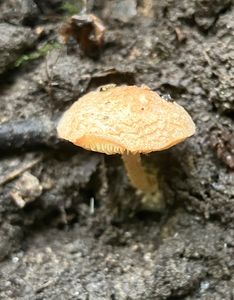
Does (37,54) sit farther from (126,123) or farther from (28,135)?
(126,123)

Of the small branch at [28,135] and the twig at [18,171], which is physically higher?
the small branch at [28,135]

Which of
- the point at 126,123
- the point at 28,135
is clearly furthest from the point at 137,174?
the point at 28,135

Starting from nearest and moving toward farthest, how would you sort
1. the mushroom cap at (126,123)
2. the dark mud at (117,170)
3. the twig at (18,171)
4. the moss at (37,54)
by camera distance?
the mushroom cap at (126,123), the dark mud at (117,170), the twig at (18,171), the moss at (37,54)

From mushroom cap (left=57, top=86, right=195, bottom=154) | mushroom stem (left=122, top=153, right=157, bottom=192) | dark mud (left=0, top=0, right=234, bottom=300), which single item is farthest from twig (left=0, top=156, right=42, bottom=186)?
mushroom stem (left=122, top=153, right=157, bottom=192)

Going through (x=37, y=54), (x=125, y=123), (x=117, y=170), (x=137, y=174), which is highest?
(x=125, y=123)

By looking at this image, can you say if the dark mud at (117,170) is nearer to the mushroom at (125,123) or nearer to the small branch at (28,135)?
the small branch at (28,135)

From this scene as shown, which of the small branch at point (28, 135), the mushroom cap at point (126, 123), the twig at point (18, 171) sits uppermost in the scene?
the mushroom cap at point (126, 123)

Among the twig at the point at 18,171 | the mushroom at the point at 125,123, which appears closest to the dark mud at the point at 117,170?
the twig at the point at 18,171

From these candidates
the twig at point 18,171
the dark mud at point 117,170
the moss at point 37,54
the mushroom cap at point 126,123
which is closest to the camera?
the mushroom cap at point 126,123
